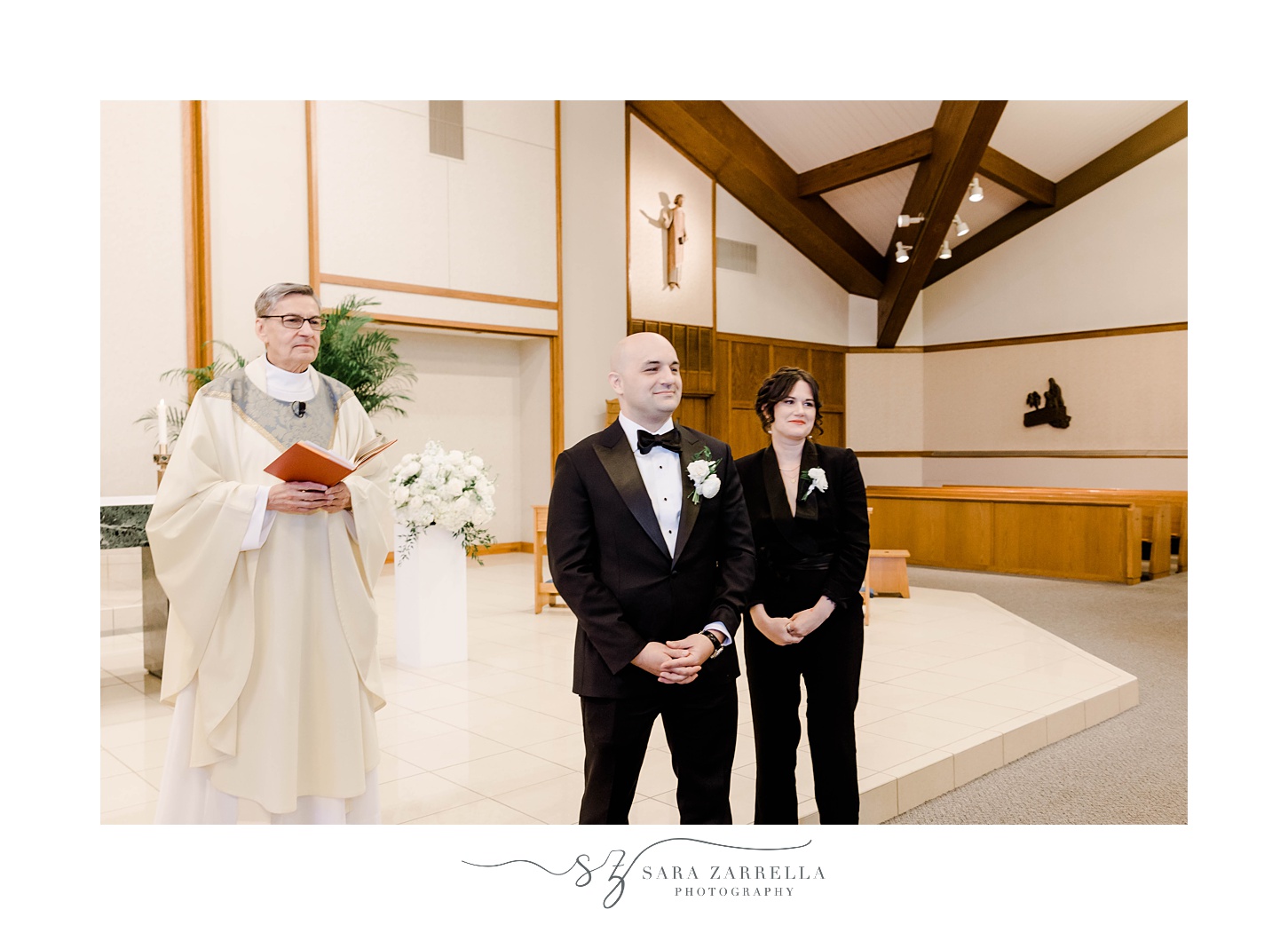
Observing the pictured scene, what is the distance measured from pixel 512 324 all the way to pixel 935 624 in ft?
17.6

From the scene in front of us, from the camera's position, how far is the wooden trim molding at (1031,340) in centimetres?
1195

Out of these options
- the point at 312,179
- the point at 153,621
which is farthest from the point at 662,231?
the point at 153,621

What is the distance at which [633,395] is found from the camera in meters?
2.12

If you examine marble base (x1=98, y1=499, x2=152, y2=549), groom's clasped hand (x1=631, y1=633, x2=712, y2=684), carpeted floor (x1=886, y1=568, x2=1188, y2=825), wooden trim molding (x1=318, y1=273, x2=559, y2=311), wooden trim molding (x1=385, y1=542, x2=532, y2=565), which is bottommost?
carpeted floor (x1=886, y1=568, x2=1188, y2=825)

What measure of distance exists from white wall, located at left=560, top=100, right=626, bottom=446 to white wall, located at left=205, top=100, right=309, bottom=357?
10.2 ft

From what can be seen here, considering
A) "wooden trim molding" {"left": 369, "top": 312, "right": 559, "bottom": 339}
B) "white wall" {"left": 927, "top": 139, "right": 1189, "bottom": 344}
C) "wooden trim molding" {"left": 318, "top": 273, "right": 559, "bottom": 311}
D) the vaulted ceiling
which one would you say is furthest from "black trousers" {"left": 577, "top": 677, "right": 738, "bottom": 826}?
"white wall" {"left": 927, "top": 139, "right": 1189, "bottom": 344}

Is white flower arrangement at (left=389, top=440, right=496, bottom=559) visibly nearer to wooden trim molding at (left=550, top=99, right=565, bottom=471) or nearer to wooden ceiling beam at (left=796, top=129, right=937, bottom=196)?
wooden trim molding at (left=550, top=99, right=565, bottom=471)

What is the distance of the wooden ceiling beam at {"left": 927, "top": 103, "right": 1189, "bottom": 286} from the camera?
11438mm

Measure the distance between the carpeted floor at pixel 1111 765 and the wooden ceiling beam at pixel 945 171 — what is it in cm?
518

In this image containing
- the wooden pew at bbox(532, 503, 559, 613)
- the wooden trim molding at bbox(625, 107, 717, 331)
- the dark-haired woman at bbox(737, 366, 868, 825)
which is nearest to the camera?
the dark-haired woman at bbox(737, 366, 868, 825)

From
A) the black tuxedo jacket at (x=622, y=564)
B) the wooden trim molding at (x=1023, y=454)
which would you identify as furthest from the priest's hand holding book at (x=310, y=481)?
the wooden trim molding at (x=1023, y=454)

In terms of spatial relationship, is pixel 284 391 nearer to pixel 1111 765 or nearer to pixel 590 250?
pixel 1111 765

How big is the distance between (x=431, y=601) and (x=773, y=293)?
9.18 metres
